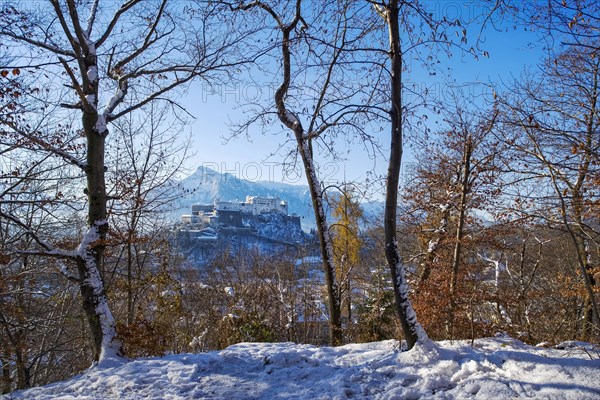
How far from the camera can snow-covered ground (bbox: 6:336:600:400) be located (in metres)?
3.59

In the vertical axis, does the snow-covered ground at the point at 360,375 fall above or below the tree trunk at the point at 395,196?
below

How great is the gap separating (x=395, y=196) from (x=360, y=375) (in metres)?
2.15

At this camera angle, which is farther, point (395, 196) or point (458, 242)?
point (458, 242)

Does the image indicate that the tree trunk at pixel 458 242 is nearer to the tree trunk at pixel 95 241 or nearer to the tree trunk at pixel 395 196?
the tree trunk at pixel 395 196

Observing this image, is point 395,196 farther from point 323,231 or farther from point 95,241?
point 95,241

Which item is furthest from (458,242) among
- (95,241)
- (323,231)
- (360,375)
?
(95,241)

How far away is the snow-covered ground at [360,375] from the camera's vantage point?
11.8 feet

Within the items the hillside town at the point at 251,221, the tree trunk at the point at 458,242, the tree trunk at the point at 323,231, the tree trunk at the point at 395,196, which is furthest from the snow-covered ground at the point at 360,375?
the hillside town at the point at 251,221

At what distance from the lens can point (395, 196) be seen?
4902 millimetres

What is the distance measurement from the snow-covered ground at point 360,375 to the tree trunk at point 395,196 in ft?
1.29

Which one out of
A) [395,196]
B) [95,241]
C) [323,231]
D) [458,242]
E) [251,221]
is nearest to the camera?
[395,196]

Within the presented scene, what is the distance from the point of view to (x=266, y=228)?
3632 inches

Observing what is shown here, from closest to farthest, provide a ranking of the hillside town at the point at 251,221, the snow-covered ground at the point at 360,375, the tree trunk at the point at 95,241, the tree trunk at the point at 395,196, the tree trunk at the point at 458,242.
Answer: the snow-covered ground at the point at 360,375, the tree trunk at the point at 395,196, the tree trunk at the point at 95,241, the tree trunk at the point at 458,242, the hillside town at the point at 251,221

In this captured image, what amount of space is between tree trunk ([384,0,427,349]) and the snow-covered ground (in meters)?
0.39
